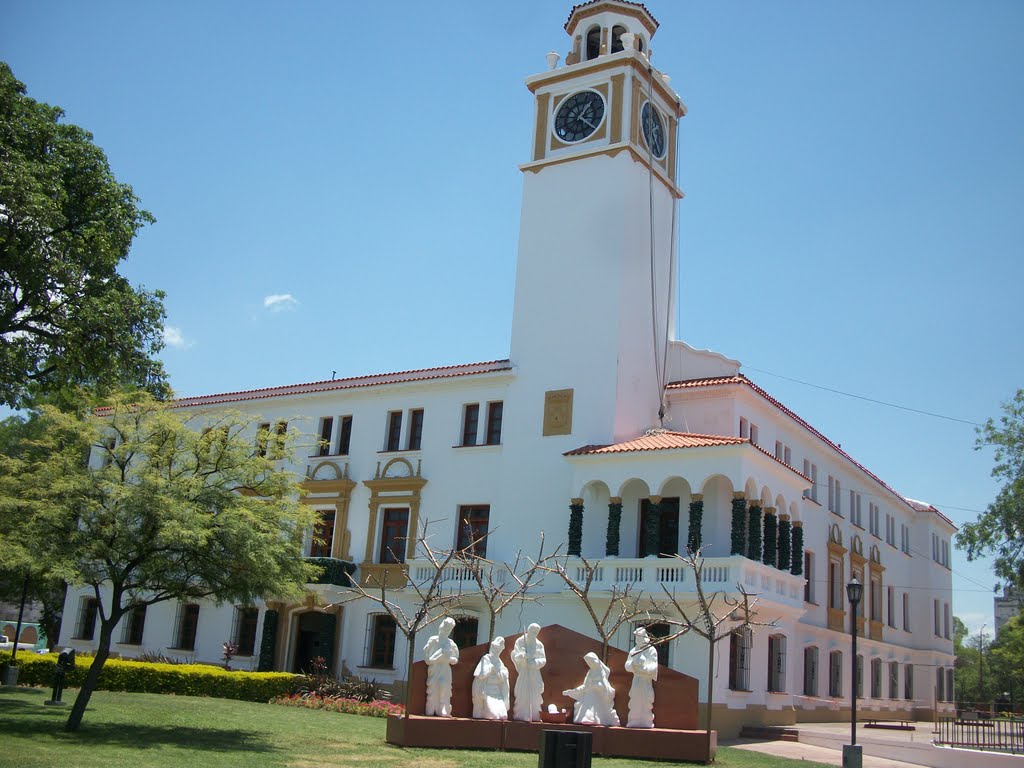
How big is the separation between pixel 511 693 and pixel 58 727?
30.1 feet

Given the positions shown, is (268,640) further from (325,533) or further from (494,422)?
(494,422)

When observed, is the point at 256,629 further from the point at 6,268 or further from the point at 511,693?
the point at 6,268

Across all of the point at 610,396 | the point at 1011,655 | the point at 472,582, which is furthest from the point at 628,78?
the point at 1011,655

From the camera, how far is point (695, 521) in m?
27.8

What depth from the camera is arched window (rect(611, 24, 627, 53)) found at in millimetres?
36094

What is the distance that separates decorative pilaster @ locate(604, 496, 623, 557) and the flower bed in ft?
24.5

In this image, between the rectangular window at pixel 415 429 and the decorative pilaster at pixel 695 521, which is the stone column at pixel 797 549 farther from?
the rectangular window at pixel 415 429

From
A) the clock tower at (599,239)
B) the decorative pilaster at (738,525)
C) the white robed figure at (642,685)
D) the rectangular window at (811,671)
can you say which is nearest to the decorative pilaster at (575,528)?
the clock tower at (599,239)

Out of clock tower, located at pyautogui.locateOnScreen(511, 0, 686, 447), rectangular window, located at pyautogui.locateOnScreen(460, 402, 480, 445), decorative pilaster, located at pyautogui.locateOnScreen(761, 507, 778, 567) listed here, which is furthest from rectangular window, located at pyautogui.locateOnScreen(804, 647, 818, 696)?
rectangular window, located at pyautogui.locateOnScreen(460, 402, 480, 445)

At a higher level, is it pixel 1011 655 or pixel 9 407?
pixel 9 407

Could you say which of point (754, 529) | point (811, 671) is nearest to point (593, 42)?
point (754, 529)

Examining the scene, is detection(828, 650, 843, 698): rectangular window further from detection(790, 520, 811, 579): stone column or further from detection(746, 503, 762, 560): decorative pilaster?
detection(746, 503, 762, 560): decorative pilaster

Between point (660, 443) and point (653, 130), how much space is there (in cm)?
1239

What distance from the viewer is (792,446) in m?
36.2
